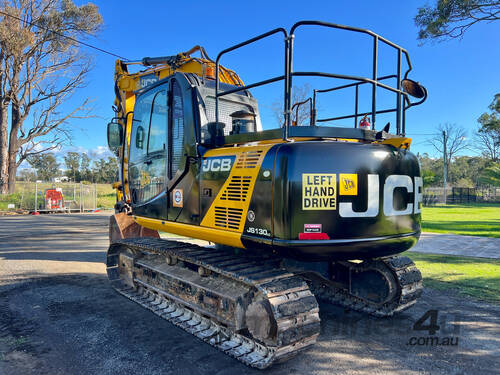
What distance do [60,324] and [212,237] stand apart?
7.74 feet

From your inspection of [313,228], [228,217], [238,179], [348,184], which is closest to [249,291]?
[228,217]

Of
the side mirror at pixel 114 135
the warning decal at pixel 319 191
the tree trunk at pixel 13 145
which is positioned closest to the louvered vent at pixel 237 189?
the warning decal at pixel 319 191

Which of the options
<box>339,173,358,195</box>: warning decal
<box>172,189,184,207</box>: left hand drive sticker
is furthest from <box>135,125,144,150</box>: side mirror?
<box>339,173,358,195</box>: warning decal

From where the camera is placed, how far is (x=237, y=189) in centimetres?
341

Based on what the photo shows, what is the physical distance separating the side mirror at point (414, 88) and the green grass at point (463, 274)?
359cm

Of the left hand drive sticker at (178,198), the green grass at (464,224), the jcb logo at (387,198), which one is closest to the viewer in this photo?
the jcb logo at (387,198)

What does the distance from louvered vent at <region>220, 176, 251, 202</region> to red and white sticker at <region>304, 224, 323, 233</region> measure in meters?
0.63

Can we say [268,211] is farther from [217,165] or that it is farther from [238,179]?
[217,165]

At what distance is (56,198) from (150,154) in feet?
67.5

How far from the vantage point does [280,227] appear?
3037 millimetres

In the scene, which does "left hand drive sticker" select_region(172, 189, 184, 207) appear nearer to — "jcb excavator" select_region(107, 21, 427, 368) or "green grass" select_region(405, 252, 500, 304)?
"jcb excavator" select_region(107, 21, 427, 368)

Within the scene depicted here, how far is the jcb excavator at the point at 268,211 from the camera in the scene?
10.1 ft

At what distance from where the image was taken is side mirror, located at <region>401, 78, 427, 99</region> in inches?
153

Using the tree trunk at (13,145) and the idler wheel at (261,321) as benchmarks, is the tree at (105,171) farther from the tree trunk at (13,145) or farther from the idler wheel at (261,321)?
the idler wheel at (261,321)
